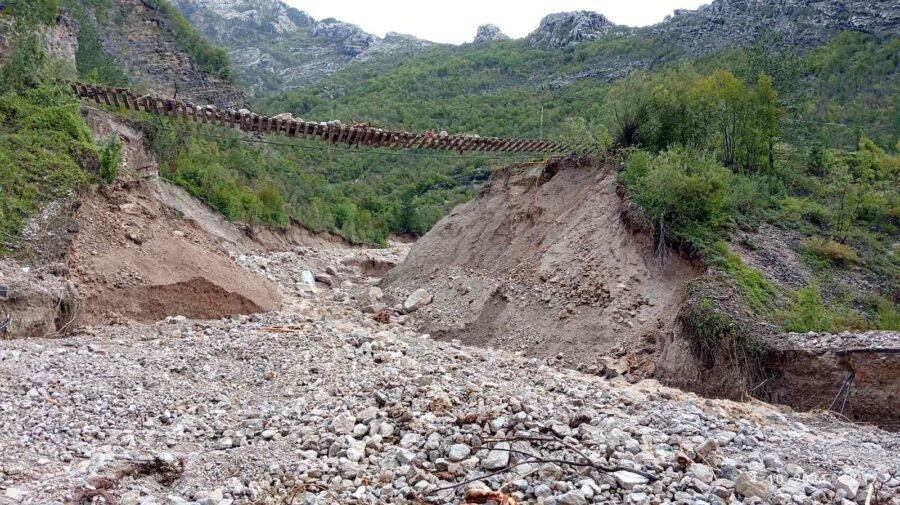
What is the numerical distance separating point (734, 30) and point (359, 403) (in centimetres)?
5272

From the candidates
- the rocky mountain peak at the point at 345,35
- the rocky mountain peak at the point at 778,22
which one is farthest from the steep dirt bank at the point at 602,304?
the rocky mountain peak at the point at 345,35

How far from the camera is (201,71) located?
39.3 metres

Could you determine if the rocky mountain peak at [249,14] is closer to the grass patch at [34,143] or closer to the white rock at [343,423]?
the grass patch at [34,143]

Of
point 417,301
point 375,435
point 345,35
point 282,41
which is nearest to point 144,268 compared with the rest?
point 417,301

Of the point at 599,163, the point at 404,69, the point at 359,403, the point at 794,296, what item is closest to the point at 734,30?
the point at 404,69

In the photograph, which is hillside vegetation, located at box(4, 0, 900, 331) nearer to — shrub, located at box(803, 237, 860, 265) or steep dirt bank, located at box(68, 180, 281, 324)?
shrub, located at box(803, 237, 860, 265)

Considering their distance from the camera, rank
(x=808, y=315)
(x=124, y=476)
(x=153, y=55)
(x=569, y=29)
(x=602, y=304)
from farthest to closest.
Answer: (x=569, y=29), (x=153, y=55), (x=602, y=304), (x=808, y=315), (x=124, y=476)

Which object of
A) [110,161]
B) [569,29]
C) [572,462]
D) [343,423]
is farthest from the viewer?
[569,29]

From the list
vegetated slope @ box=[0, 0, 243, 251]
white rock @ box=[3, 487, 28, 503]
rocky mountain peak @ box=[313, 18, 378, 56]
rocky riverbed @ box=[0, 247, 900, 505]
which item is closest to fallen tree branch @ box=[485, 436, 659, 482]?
rocky riverbed @ box=[0, 247, 900, 505]

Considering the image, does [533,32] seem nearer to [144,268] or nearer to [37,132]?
[37,132]

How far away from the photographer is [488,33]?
288ft

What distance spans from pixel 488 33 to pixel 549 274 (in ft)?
270

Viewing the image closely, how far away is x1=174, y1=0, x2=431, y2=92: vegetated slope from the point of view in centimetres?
8425

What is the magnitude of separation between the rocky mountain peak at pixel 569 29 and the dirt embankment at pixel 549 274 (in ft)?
175
